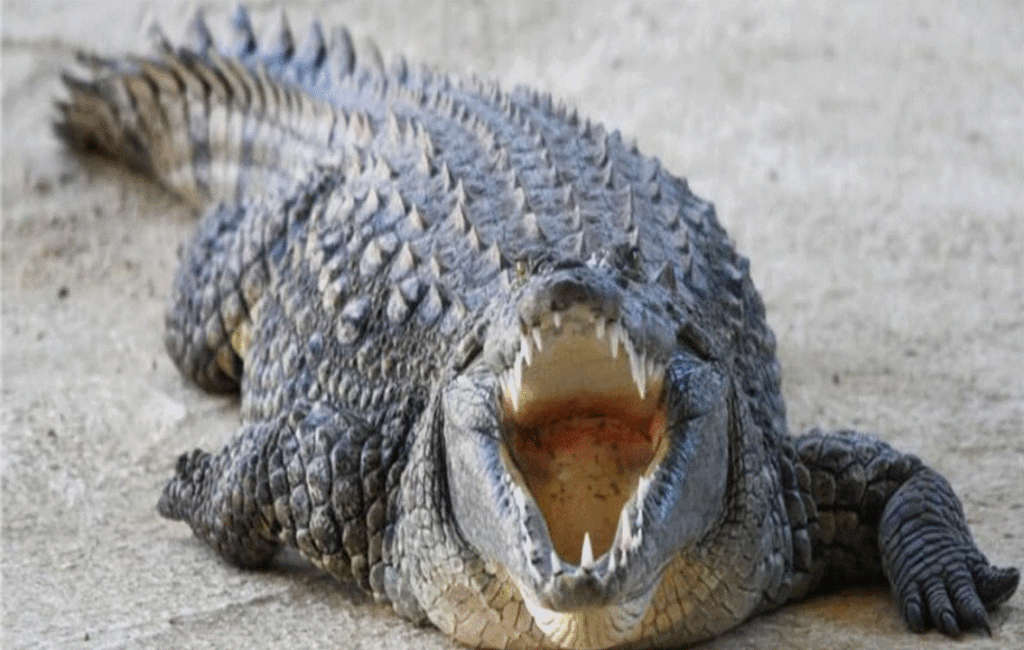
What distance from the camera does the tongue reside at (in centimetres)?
409

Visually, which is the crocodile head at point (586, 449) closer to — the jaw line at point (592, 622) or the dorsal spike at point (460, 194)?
the jaw line at point (592, 622)

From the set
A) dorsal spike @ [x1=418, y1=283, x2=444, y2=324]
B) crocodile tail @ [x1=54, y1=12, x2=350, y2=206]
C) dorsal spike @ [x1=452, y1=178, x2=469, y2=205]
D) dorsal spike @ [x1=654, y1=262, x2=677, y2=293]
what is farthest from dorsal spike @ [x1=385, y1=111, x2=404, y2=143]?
dorsal spike @ [x1=654, y1=262, x2=677, y2=293]

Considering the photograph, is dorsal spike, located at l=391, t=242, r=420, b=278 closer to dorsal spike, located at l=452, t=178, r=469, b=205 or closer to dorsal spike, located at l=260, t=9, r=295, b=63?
dorsal spike, located at l=452, t=178, r=469, b=205

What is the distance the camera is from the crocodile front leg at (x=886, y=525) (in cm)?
441

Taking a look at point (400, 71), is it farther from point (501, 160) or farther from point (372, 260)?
point (372, 260)

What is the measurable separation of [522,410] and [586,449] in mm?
185

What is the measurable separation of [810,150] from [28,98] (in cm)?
380

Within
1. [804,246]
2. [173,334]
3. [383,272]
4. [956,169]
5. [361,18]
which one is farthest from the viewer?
[361,18]

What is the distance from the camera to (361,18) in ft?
32.9

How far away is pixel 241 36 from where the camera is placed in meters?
7.64

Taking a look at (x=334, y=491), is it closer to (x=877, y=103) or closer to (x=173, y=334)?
(x=173, y=334)

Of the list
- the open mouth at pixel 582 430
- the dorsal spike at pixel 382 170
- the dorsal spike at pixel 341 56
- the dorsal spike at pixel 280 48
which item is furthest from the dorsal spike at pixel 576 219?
the dorsal spike at pixel 280 48

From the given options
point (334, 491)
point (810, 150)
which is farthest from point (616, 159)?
point (810, 150)

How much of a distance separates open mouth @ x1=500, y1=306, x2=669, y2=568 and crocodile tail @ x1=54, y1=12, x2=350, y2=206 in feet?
7.57
